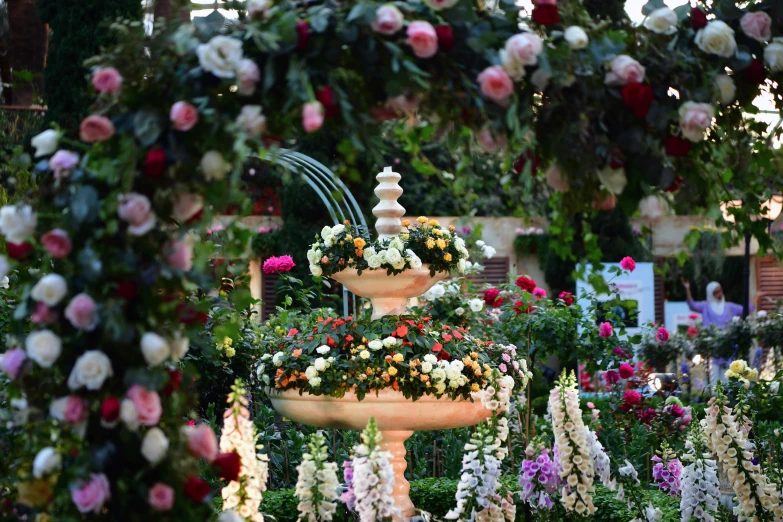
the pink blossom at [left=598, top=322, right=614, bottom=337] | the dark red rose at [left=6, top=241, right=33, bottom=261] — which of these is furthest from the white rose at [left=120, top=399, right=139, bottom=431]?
the pink blossom at [left=598, top=322, right=614, bottom=337]

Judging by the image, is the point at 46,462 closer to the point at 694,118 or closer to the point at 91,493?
the point at 91,493

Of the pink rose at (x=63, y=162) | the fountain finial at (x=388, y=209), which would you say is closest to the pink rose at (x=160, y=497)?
the pink rose at (x=63, y=162)

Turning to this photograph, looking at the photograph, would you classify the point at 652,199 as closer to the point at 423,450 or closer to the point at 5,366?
the point at 5,366

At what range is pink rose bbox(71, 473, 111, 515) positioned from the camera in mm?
1915

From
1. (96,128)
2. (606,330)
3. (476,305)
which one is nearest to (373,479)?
(96,128)

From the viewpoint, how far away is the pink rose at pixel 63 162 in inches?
80.0

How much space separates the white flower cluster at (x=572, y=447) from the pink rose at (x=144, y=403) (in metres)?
1.58

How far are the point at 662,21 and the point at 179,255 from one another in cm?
126

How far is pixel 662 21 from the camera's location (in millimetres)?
2213

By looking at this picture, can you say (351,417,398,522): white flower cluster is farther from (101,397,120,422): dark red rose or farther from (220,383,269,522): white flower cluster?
(101,397,120,422): dark red rose

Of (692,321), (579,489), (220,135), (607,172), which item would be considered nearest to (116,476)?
(220,135)

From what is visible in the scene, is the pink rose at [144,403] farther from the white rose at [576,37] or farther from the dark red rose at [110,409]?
the white rose at [576,37]

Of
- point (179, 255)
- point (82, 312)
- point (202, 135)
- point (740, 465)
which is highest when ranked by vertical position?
point (202, 135)

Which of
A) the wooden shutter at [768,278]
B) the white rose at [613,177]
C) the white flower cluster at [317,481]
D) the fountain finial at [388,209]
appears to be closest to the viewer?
the white rose at [613,177]
